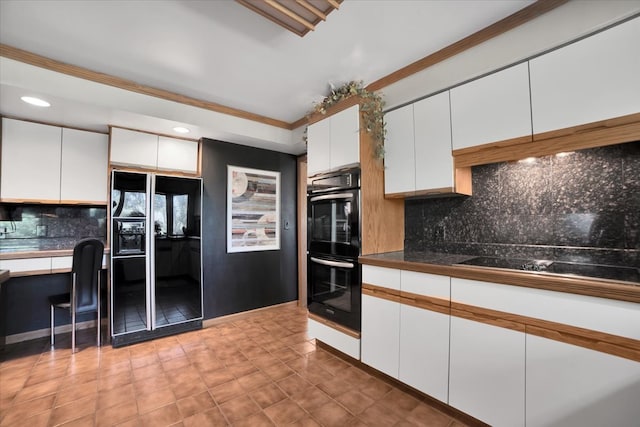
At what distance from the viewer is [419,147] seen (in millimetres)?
2146

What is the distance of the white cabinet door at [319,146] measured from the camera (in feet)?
8.46

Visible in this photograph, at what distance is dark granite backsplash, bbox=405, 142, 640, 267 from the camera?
1533 mm

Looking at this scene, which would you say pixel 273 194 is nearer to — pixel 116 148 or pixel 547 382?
pixel 116 148

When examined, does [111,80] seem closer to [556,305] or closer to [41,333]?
[41,333]

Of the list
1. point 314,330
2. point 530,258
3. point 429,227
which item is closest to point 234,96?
point 429,227

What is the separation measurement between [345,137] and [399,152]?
1.63 ft

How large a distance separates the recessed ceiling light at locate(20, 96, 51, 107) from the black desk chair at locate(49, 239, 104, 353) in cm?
126

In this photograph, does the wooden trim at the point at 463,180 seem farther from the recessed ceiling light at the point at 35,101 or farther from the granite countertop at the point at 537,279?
the recessed ceiling light at the point at 35,101

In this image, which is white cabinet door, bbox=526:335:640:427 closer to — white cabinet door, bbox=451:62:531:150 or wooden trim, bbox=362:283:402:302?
wooden trim, bbox=362:283:402:302

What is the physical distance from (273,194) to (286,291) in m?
1.44

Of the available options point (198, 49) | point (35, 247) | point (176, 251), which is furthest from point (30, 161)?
point (198, 49)

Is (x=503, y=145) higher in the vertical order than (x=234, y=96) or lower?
lower

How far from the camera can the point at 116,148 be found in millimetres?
2863

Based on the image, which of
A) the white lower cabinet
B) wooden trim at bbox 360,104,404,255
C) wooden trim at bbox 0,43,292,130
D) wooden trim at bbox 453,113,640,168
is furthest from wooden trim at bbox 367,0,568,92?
the white lower cabinet
